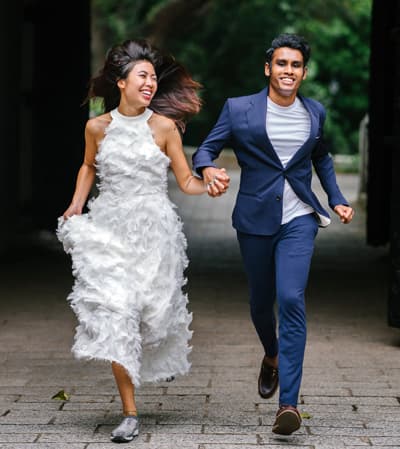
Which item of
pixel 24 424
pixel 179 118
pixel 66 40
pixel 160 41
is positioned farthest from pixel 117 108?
pixel 160 41

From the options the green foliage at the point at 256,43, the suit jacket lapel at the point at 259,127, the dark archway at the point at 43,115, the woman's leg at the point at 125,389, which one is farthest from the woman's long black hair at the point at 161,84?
the green foliage at the point at 256,43

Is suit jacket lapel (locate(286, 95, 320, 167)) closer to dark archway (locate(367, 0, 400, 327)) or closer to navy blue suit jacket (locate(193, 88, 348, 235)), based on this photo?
navy blue suit jacket (locate(193, 88, 348, 235))

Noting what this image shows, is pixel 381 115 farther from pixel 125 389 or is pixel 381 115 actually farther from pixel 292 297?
pixel 125 389

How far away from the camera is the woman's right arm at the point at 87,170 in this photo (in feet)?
20.4

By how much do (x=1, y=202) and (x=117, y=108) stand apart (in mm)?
7900

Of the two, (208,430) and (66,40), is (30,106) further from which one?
(208,430)

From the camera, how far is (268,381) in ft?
21.8

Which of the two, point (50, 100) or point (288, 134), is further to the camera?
point (50, 100)

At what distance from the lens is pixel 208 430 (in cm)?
605

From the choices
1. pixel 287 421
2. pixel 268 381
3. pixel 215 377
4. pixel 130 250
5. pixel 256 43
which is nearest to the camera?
pixel 287 421

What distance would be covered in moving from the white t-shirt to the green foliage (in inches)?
1033

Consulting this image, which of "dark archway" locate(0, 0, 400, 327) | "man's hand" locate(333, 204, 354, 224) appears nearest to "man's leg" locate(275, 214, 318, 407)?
"man's hand" locate(333, 204, 354, 224)

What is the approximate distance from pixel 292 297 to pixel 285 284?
0.28 feet

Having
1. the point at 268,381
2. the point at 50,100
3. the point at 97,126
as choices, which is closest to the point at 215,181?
the point at 97,126
